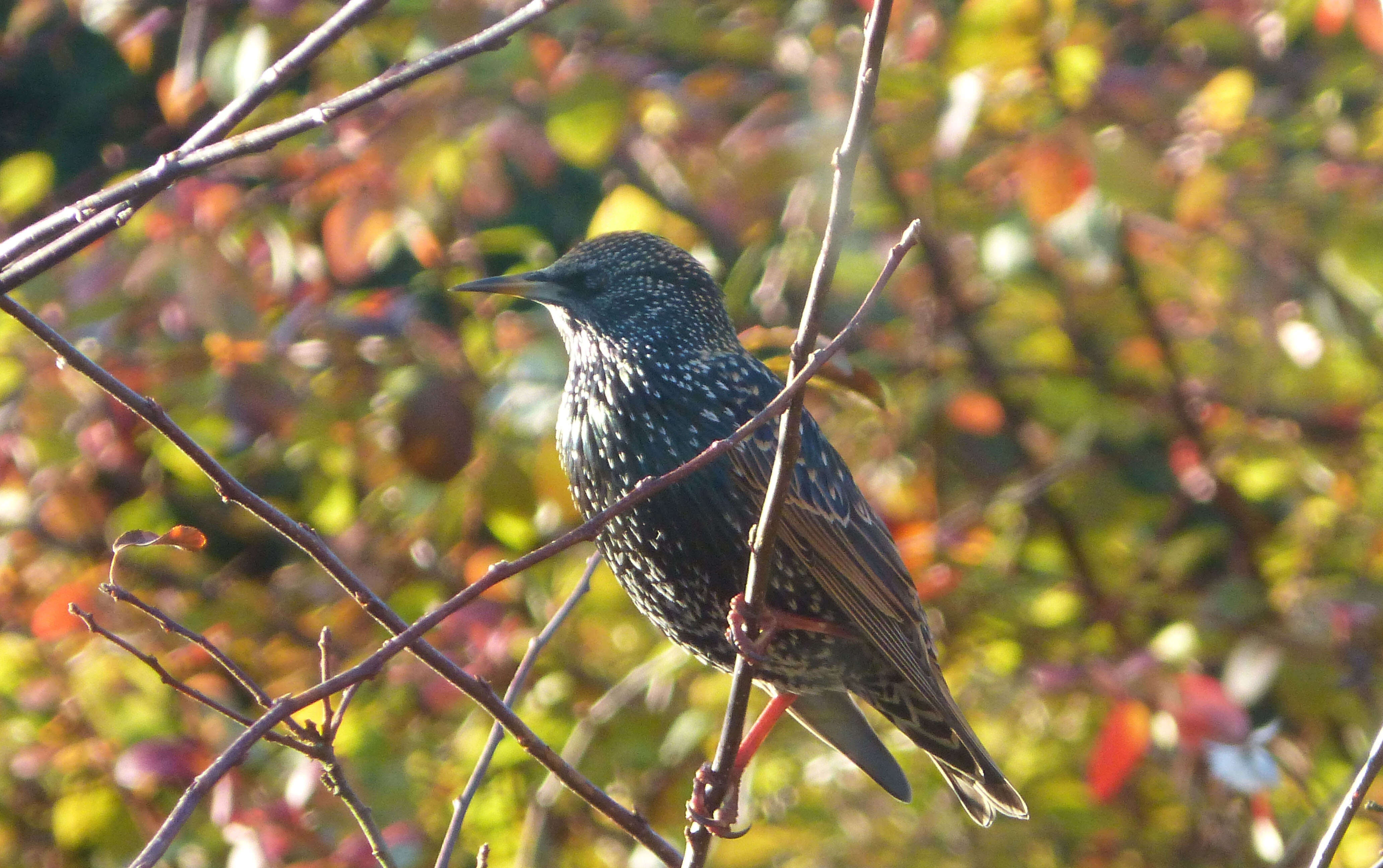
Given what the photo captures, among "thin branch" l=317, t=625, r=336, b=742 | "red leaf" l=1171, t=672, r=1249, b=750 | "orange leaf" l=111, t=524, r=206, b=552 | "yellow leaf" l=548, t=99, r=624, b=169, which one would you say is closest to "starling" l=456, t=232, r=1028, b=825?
"yellow leaf" l=548, t=99, r=624, b=169

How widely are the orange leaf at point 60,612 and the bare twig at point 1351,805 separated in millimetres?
2817

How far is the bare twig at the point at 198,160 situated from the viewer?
45.3 inches

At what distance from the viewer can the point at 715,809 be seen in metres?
2.04


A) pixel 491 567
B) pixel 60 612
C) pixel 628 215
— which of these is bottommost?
pixel 60 612

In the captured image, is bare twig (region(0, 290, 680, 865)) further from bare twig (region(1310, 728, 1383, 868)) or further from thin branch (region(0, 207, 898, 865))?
bare twig (region(1310, 728, 1383, 868))

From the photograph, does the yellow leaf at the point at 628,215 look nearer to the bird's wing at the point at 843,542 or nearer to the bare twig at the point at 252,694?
the bird's wing at the point at 843,542

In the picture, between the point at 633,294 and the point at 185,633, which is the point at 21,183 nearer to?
the point at 633,294

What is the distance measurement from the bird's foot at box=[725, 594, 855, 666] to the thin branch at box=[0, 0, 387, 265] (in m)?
0.92

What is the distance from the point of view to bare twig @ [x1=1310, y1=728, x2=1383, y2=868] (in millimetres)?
1571

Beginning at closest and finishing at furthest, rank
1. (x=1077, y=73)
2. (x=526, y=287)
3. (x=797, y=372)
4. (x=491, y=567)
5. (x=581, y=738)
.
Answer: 1. (x=491, y=567)
2. (x=797, y=372)
3. (x=526, y=287)
4. (x=581, y=738)
5. (x=1077, y=73)

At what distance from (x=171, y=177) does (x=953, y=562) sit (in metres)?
2.71

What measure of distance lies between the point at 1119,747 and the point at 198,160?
2.50m

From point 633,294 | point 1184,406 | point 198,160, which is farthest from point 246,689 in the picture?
point 1184,406

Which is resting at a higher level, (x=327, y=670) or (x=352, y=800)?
(x=327, y=670)
